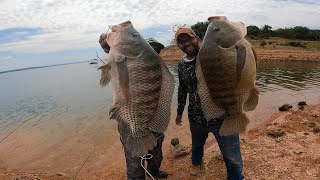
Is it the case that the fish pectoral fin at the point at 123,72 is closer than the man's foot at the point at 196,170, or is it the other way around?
the fish pectoral fin at the point at 123,72

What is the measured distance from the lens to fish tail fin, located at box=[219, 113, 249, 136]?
4301 millimetres

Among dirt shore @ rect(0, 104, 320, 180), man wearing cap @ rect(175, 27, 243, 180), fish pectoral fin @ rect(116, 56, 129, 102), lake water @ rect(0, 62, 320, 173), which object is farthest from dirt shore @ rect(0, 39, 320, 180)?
fish pectoral fin @ rect(116, 56, 129, 102)

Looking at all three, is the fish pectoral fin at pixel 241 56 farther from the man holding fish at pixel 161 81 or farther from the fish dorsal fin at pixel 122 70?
the fish dorsal fin at pixel 122 70

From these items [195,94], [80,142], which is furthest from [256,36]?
[195,94]

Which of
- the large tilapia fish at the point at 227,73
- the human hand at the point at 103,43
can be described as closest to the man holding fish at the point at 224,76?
the large tilapia fish at the point at 227,73

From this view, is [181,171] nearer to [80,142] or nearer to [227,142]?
[227,142]

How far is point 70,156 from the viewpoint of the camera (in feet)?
33.2

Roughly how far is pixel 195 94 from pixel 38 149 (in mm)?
7714

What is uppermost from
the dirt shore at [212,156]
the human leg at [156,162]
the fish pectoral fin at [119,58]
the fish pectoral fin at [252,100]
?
the fish pectoral fin at [119,58]

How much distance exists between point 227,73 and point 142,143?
1.28 m

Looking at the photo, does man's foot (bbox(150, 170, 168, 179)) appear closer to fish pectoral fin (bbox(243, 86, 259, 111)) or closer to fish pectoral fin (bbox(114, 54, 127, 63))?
fish pectoral fin (bbox(243, 86, 259, 111))

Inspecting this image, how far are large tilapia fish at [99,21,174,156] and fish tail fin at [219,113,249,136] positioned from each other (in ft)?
2.86

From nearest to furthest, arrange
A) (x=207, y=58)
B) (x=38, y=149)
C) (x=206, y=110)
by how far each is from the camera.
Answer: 1. (x=207, y=58)
2. (x=206, y=110)
3. (x=38, y=149)

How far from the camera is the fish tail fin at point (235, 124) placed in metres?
4.30
